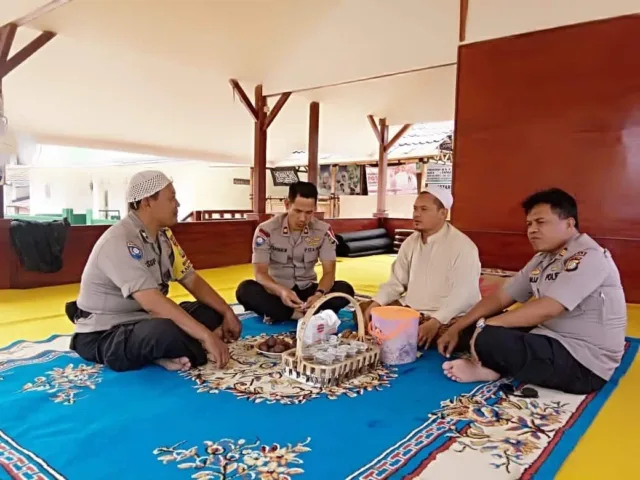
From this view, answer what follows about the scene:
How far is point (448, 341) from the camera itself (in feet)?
7.80

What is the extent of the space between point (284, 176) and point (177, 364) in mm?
10243

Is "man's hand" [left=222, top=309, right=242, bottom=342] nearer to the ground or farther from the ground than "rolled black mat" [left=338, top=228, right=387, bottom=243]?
farther from the ground

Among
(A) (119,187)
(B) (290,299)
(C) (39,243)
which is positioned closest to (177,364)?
(B) (290,299)

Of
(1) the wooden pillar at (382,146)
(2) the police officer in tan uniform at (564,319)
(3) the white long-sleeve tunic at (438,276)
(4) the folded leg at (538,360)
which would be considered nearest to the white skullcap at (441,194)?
(3) the white long-sleeve tunic at (438,276)

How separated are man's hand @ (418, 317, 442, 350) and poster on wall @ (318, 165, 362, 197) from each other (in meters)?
9.03

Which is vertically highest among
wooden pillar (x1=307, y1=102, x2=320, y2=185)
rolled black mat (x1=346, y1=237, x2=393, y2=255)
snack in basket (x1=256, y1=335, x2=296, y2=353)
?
wooden pillar (x1=307, y1=102, x2=320, y2=185)

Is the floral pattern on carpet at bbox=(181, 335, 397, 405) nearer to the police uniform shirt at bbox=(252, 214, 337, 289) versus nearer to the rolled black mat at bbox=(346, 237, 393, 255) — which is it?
the police uniform shirt at bbox=(252, 214, 337, 289)

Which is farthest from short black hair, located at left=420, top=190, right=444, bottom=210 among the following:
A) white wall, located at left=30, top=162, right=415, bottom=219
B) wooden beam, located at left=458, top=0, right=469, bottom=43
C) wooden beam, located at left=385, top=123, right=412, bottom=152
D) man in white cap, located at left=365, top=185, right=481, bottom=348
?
white wall, located at left=30, top=162, right=415, bottom=219

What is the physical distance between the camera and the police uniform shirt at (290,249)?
3.08 metres

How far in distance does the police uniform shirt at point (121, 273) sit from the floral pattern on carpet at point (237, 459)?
0.79 meters

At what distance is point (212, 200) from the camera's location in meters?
13.3

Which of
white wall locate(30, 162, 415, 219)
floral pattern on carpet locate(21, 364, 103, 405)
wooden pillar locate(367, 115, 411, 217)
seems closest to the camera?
floral pattern on carpet locate(21, 364, 103, 405)

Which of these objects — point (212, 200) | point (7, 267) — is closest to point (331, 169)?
point (212, 200)

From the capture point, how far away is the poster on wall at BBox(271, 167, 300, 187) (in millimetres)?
11945
